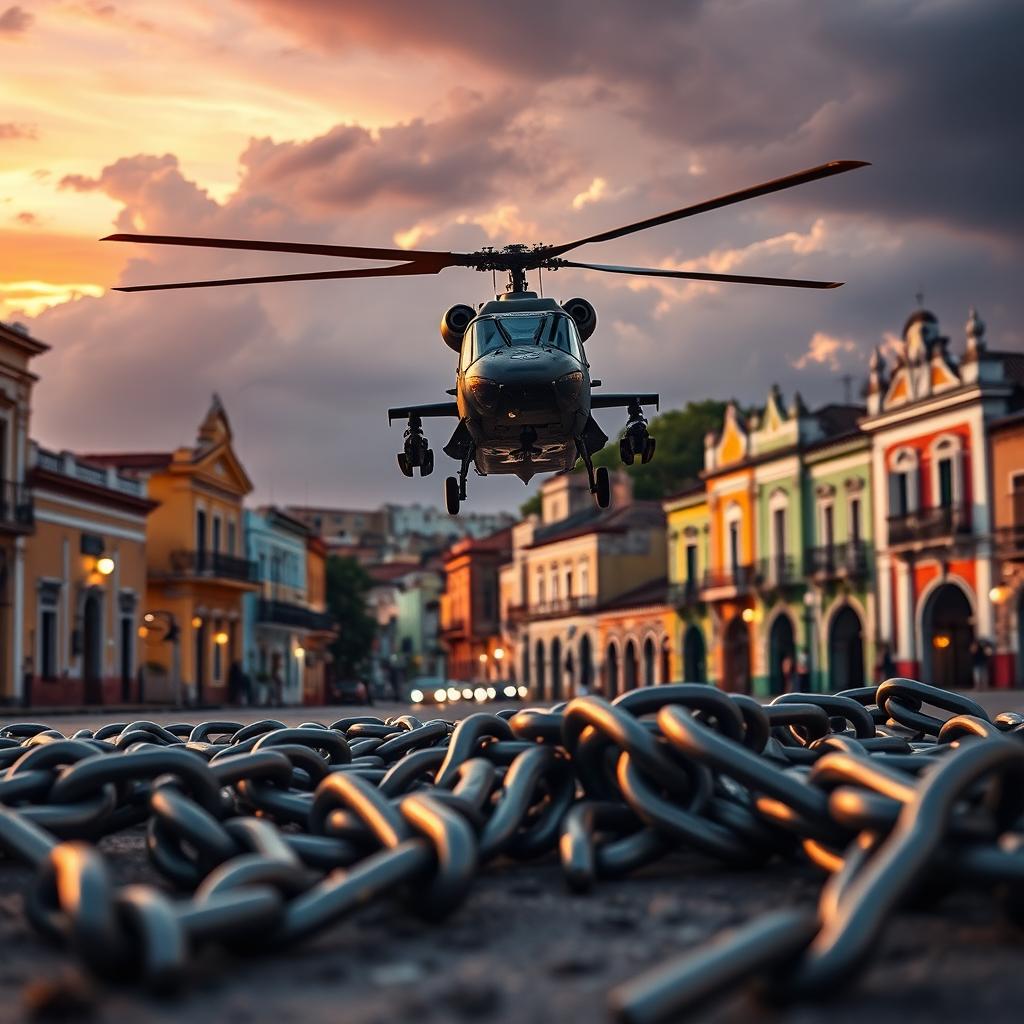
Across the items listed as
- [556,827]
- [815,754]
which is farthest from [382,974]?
[815,754]

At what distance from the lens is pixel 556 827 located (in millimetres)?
4215

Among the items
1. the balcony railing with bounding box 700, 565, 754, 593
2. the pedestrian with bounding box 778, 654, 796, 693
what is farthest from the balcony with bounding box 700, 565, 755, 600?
the pedestrian with bounding box 778, 654, 796, 693

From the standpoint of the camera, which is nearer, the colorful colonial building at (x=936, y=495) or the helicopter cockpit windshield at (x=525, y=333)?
the helicopter cockpit windshield at (x=525, y=333)

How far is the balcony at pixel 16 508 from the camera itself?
155ft

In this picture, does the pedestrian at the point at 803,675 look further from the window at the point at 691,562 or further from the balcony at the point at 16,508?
the balcony at the point at 16,508

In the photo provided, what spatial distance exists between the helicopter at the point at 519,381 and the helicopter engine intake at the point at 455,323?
0.96 ft

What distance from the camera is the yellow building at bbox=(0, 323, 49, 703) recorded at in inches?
1868

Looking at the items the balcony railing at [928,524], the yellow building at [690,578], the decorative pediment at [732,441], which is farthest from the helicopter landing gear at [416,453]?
the yellow building at [690,578]

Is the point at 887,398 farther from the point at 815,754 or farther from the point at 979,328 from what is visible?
the point at 815,754

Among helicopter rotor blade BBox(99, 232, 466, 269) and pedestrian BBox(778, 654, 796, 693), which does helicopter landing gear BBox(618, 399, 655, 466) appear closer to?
helicopter rotor blade BBox(99, 232, 466, 269)

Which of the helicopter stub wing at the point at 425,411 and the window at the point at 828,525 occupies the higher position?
the window at the point at 828,525

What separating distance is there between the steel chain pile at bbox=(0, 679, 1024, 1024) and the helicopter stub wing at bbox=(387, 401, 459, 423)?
8066mm

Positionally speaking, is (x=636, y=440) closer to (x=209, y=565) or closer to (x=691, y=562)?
(x=209, y=565)

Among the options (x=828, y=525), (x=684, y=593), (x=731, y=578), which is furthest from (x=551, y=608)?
(x=828, y=525)
